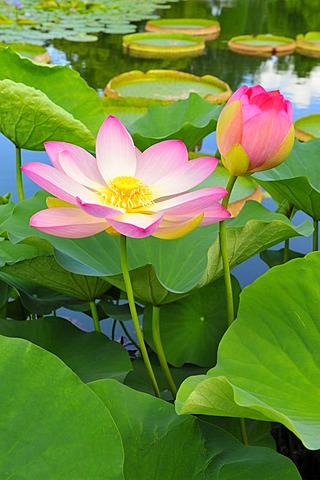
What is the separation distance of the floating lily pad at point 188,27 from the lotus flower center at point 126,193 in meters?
5.52

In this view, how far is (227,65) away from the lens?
4.80 metres

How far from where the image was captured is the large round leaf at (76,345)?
0.83 meters

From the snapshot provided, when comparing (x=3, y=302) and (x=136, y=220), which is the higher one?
(x=136, y=220)

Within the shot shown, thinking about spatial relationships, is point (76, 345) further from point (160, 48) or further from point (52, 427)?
point (160, 48)

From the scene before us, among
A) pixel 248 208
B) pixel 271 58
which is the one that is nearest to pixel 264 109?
pixel 248 208

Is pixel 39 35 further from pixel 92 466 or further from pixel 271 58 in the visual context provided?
pixel 92 466

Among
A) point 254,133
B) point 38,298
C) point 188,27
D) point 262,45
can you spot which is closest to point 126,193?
point 254,133

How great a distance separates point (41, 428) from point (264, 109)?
0.38 m

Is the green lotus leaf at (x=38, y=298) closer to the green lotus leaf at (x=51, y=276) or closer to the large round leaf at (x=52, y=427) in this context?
the green lotus leaf at (x=51, y=276)

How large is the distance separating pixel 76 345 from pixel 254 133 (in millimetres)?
397

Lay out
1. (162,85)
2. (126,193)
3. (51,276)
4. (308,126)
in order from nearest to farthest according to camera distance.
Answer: (126,193), (51,276), (308,126), (162,85)

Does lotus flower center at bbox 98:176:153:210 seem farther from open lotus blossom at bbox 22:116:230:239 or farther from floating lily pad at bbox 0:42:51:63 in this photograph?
floating lily pad at bbox 0:42:51:63

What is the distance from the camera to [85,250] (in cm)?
84

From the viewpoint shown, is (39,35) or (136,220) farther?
(39,35)
